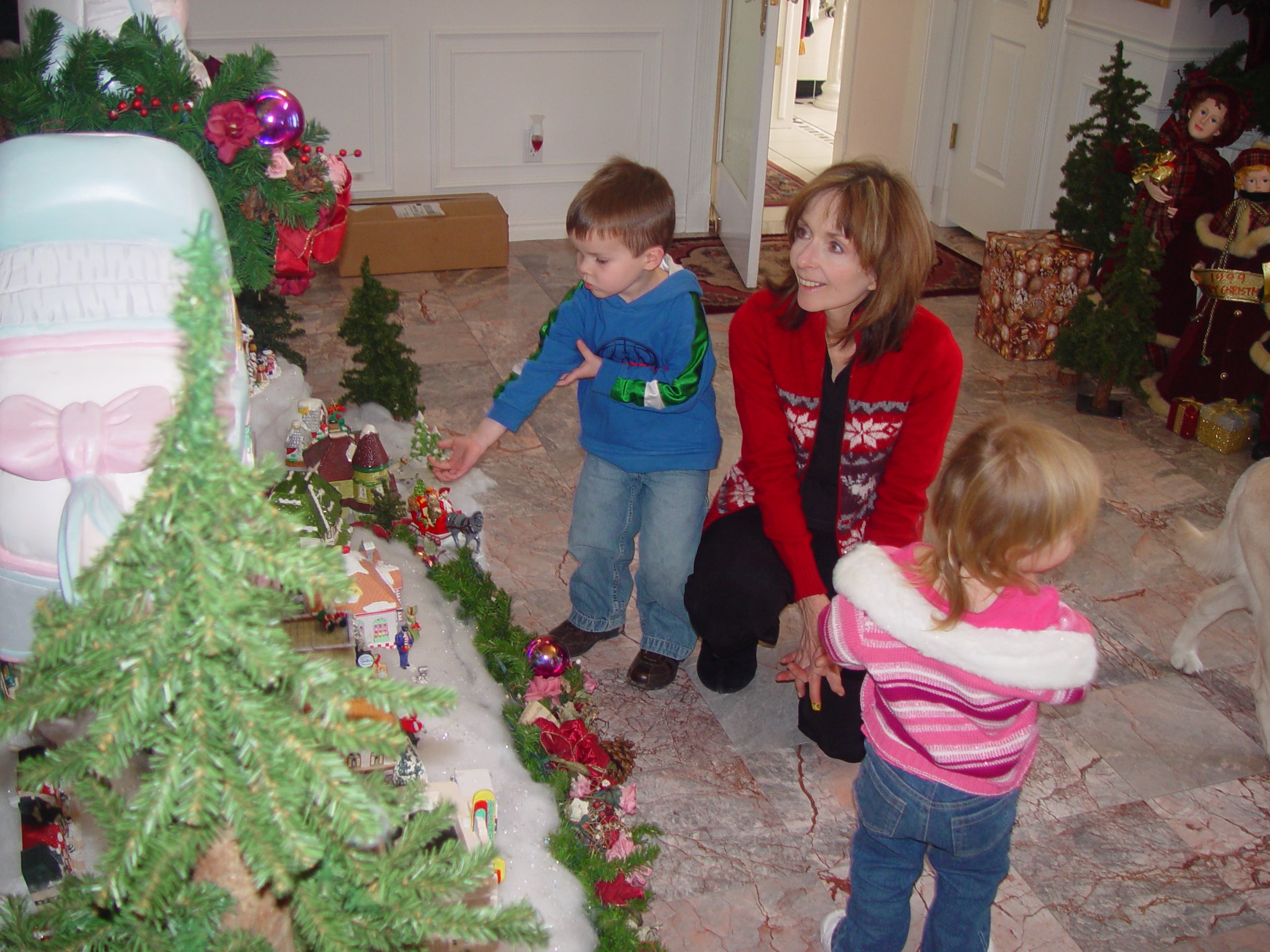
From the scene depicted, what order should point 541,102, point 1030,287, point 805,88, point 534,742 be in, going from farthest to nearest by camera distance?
point 805,88 → point 541,102 → point 1030,287 → point 534,742

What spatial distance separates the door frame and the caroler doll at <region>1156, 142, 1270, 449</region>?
4.34 ft

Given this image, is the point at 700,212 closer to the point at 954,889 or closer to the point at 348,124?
the point at 348,124

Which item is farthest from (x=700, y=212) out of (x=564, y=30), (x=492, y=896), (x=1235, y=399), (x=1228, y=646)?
(x=492, y=896)

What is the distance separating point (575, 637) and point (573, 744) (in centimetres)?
44

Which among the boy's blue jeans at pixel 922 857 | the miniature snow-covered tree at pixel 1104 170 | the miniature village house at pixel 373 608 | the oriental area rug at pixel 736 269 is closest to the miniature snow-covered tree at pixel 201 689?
the boy's blue jeans at pixel 922 857

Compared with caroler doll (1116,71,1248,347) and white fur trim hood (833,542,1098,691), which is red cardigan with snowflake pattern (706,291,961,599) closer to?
white fur trim hood (833,542,1098,691)

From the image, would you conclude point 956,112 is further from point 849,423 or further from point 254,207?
point 254,207

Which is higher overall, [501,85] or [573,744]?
[501,85]

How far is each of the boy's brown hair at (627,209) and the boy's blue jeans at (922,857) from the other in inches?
39.1

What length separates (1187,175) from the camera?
3525 millimetres

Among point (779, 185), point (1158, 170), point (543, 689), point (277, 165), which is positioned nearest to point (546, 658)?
point (543, 689)

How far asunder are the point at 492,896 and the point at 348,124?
3855 mm

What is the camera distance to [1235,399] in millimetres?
3555

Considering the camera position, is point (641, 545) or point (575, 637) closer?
point (641, 545)
